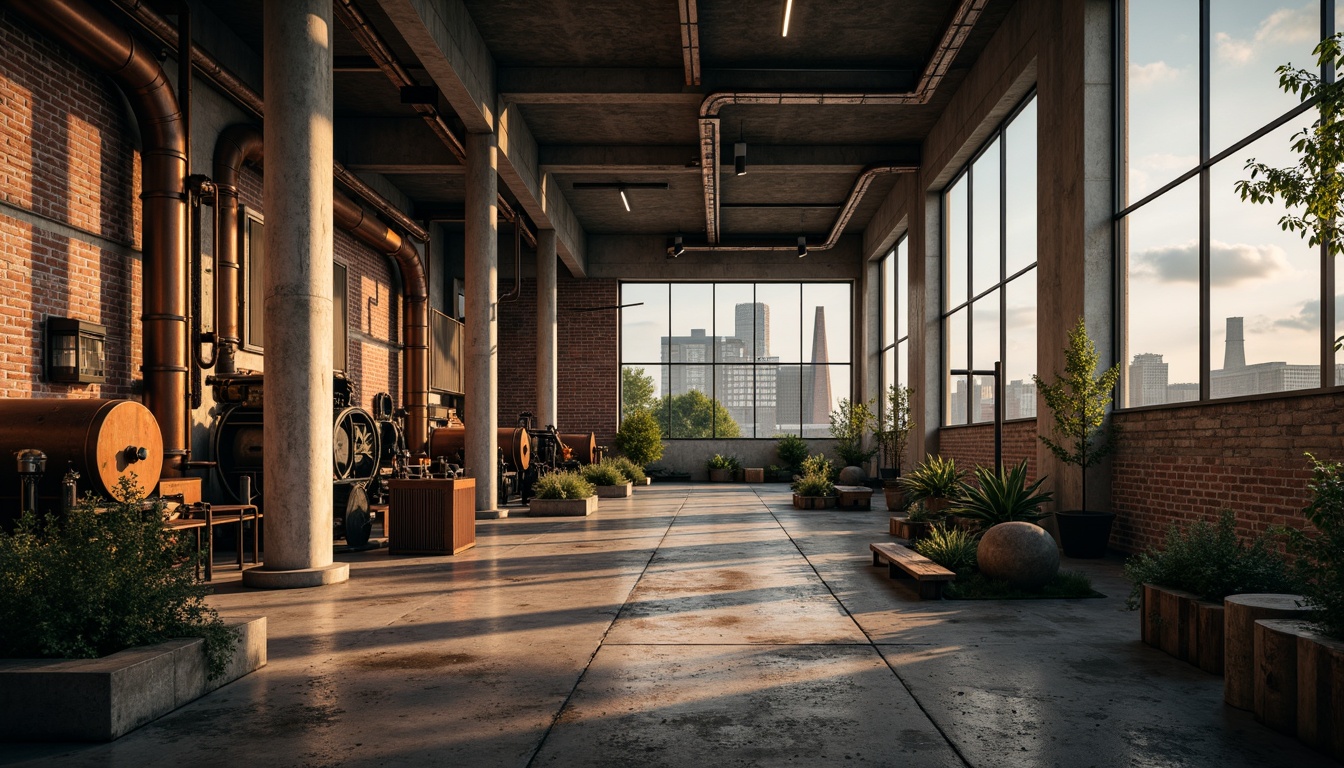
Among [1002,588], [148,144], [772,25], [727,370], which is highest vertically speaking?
[772,25]

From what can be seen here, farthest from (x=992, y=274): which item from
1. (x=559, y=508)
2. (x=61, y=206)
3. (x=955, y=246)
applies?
(x=61, y=206)

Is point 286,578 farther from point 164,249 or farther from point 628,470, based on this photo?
point 628,470

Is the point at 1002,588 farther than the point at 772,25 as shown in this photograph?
No

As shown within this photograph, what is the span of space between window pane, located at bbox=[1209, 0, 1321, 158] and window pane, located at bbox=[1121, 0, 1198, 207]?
1.19 feet

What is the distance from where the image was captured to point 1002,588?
7.63 m

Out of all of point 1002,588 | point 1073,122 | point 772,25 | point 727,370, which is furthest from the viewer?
point 727,370

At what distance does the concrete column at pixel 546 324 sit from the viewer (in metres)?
21.4

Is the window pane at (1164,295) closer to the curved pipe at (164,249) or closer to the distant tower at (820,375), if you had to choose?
the curved pipe at (164,249)

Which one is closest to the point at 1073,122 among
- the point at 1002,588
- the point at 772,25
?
the point at 772,25

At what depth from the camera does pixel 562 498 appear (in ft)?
52.0

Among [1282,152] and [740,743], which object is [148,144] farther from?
[1282,152]

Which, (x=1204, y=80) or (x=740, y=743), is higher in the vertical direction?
(x=1204, y=80)

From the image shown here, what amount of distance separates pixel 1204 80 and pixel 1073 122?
2.25 metres

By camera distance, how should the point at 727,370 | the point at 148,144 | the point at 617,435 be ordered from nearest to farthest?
the point at 148,144 < the point at 617,435 < the point at 727,370
